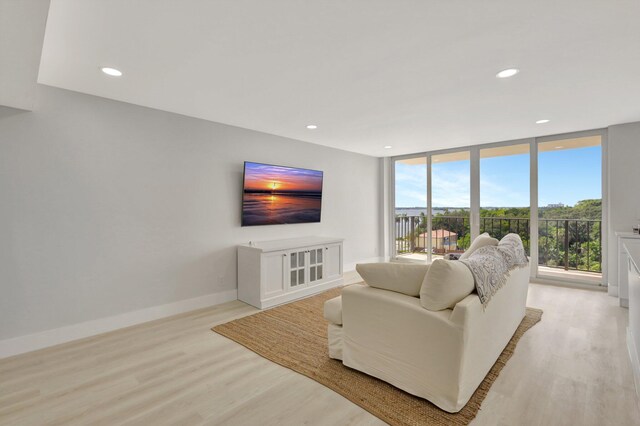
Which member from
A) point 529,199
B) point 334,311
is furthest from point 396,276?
point 529,199

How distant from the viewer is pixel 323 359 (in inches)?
94.4

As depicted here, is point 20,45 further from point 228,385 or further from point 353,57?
point 228,385

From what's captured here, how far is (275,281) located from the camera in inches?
148

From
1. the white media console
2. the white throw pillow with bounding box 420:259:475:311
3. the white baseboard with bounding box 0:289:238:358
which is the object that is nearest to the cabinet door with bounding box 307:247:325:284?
the white media console

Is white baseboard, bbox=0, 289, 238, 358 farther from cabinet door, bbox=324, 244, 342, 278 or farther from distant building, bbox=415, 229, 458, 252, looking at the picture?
distant building, bbox=415, 229, 458, 252

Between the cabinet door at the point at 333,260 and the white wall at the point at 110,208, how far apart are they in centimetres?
96

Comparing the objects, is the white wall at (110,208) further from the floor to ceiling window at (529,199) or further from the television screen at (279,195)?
the floor to ceiling window at (529,199)

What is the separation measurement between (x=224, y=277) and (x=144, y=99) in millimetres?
2220

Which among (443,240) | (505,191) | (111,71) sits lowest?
(443,240)

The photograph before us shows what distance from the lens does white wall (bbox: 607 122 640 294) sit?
394 centimetres

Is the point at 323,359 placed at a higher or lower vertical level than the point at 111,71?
lower

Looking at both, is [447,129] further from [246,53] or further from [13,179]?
[13,179]

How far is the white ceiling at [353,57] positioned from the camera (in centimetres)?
165

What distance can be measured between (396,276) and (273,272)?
203 centimetres
